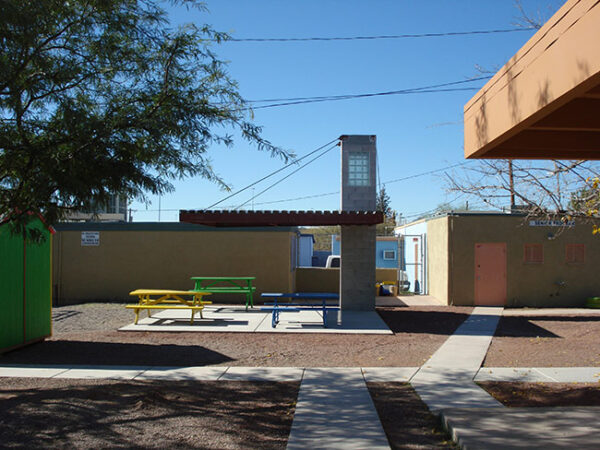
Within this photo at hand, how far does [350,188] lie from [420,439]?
10743 mm

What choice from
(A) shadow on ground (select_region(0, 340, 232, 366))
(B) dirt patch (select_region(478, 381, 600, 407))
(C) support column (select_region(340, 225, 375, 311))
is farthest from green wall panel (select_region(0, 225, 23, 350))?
(C) support column (select_region(340, 225, 375, 311))

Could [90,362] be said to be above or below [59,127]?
below

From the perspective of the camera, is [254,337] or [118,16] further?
[254,337]

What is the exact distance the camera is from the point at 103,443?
504cm

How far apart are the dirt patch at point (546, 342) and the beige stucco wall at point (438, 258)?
137 inches

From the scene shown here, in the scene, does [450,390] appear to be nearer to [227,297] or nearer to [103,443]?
[103,443]

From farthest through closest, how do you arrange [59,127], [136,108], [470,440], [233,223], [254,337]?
[233,223] < [254,337] < [136,108] < [59,127] < [470,440]

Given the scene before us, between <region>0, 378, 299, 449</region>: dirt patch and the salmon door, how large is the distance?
12139 millimetres

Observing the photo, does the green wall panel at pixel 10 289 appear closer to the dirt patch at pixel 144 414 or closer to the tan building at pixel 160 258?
the dirt patch at pixel 144 414

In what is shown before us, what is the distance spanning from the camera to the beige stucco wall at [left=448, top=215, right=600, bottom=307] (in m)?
18.0

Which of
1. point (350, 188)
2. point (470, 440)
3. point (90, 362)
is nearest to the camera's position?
point (470, 440)

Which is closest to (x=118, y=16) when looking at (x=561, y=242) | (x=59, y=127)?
(x=59, y=127)

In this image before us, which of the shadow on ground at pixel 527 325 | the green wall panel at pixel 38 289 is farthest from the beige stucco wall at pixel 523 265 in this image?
the green wall panel at pixel 38 289

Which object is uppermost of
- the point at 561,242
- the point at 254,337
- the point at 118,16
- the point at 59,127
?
the point at 118,16
